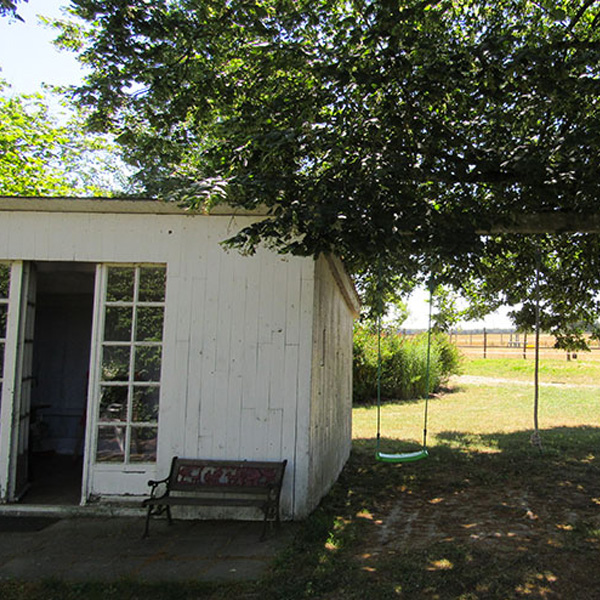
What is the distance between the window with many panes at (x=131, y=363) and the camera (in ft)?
16.4

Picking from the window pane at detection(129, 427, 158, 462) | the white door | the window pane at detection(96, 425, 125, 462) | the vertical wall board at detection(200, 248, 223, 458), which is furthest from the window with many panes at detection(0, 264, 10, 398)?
the vertical wall board at detection(200, 248, 223, 458)

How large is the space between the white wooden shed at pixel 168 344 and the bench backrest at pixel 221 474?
0.13 meters

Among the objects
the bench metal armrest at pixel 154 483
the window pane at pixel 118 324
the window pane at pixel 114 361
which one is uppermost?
the window pane at pixel 118 324

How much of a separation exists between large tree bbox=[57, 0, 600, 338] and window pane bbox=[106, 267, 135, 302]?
2.76ft

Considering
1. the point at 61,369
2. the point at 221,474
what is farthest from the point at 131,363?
the point at 61,369

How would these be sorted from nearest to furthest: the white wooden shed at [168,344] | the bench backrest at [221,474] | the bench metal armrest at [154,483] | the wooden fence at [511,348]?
the bench metal armrest at [154,483] → the bench backrest at [221,474] → the white wooden shed at [168,344] → the wooden fence at [511,348]

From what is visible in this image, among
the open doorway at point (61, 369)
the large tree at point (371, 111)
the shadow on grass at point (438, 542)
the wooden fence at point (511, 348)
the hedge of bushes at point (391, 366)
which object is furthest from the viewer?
the wooden fence at point (511, 348)

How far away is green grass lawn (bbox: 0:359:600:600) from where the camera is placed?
130 inches

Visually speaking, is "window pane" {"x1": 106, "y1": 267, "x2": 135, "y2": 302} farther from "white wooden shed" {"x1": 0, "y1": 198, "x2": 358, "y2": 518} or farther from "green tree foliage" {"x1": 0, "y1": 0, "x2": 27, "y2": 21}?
"green tree foliage" {"x1": 0, "y1": 0, "x2": 27, "y2": 21}

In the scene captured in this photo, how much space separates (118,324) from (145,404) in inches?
32.2

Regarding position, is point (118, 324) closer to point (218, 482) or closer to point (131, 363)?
point (131, 363)

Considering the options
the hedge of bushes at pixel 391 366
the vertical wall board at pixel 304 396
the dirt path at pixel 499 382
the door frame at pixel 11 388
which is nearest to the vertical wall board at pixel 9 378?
the door frame at pixel 11 388

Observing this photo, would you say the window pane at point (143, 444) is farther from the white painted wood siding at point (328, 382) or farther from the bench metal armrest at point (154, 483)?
the white painted wood siding at point (328, 382)

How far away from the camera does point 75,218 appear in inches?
203
